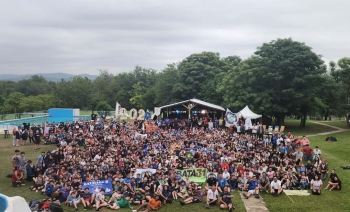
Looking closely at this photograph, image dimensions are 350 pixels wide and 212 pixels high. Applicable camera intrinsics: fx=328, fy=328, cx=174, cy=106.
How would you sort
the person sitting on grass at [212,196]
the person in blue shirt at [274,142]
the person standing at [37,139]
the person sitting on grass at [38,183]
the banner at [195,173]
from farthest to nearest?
the person standing at [37,139]
the person in blue shirt at [274,142]
the banner at [195,173]
the person sitting on grass at [38,183]
the person sitting on grass at [212,196]

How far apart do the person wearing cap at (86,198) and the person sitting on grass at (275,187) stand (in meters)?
7.85

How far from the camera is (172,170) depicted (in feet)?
51.6

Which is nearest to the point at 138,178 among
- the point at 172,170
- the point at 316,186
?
the point at 172,170

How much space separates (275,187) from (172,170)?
4776 mm

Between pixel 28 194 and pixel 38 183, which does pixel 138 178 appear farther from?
pixel 28 194

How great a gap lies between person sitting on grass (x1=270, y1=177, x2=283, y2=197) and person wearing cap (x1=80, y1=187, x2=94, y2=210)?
25.7 ft

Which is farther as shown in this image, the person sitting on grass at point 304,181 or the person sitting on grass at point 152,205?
the person sitting on grass at point 304,181

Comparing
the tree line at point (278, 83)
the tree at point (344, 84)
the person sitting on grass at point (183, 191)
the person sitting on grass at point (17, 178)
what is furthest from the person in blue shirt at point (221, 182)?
the tree at point (344, 84)

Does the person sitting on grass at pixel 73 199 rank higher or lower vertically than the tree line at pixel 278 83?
lower

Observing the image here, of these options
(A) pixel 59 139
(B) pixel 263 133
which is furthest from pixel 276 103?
(A) pixel 59 139

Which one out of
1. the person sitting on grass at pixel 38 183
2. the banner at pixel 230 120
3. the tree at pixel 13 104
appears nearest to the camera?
the person sitting on grass at pixel 38 183

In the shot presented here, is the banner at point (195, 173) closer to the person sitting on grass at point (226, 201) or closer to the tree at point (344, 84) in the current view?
the person sitting on grass at point (226, 201)

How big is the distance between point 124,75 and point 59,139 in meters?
59.3

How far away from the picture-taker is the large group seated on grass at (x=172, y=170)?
13.4 meters
